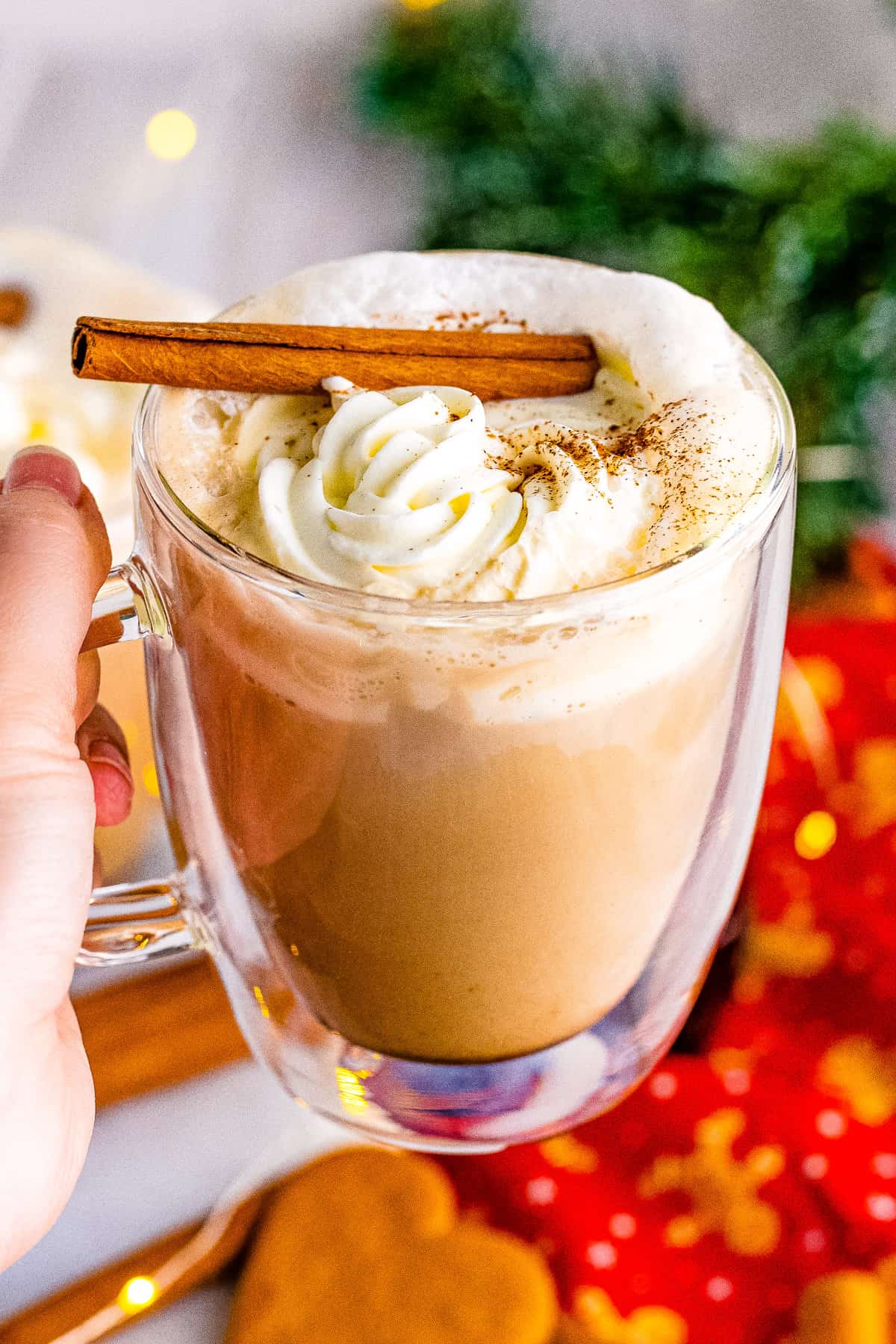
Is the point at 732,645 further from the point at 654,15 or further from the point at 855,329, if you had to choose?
the point at 654,15

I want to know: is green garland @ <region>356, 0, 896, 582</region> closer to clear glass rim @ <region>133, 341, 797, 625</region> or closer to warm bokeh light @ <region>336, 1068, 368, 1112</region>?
clear glass rim @ <region>133, 341, 797, 625</region>

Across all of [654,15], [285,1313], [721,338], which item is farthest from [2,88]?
[285,1313]

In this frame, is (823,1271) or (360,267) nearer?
(360,267)

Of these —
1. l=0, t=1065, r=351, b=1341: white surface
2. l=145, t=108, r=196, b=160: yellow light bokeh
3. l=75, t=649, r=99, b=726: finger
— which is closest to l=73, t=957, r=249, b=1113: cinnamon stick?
l=0, t=1065, r=351, b=1341: white surface

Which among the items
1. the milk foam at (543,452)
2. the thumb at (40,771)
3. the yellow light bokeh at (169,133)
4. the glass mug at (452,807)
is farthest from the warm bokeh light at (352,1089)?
the yellow light bokeh at (169,133)

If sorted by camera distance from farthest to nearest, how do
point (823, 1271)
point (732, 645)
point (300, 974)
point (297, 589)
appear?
point (823, 1271) < point (300, 974) < point (732, 645) < point (297, 589)

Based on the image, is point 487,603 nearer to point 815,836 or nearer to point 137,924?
point 137,924

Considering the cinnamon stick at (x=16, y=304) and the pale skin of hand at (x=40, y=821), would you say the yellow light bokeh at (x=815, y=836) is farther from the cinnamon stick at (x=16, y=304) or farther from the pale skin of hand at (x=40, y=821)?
the cinnamon stick at (x=16, y=304)
